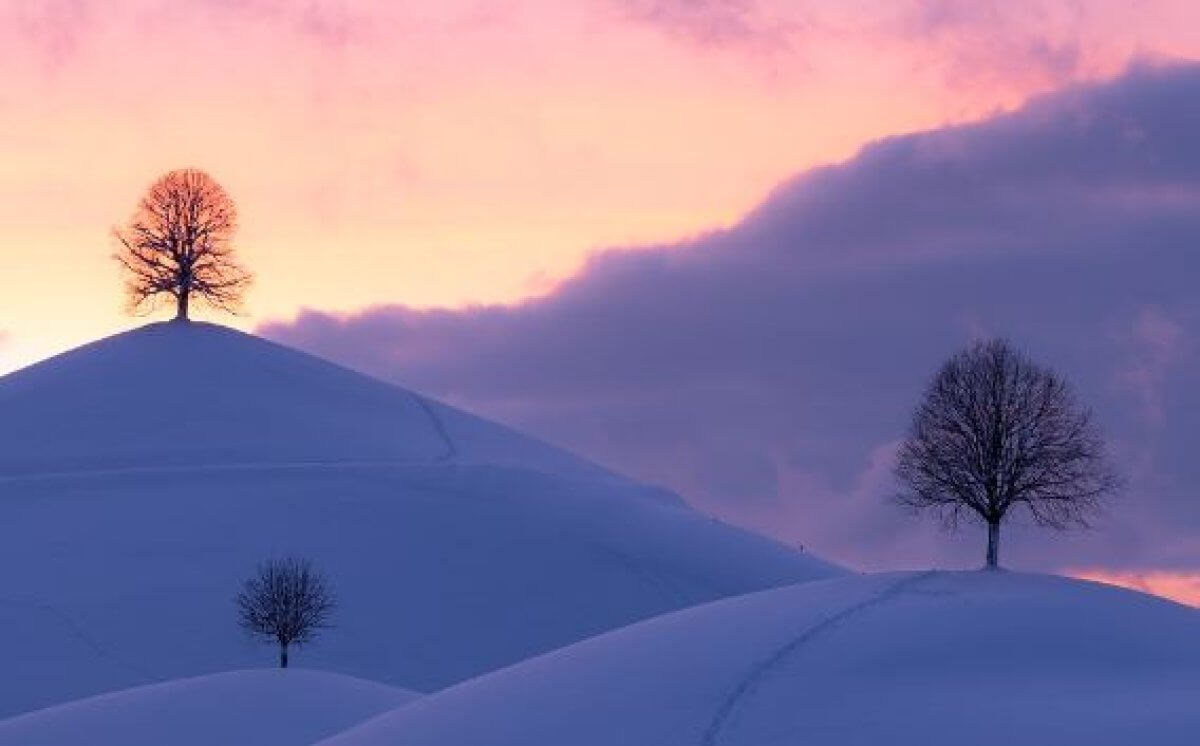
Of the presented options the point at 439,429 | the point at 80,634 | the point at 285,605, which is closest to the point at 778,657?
the point at 285,605

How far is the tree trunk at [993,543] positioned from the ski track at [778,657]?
4.37m

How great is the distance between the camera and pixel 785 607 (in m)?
50.4

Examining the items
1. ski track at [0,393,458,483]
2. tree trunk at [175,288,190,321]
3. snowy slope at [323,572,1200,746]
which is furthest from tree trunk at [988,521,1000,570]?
tree trunk at [175,288,190,321]

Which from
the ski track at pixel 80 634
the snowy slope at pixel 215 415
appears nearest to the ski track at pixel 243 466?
the snowy slope at pixel 215 415

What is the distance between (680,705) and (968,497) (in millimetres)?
16944

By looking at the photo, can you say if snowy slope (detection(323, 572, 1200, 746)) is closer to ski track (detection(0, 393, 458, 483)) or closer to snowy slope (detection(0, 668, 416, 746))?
snowy slope (detection(0, 668, 416, 746))

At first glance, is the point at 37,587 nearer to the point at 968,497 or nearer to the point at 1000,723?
the point at 968,497

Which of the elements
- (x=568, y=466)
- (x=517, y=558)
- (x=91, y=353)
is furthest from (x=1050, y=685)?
(x=91, y=353)

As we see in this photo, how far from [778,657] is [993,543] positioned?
13.5 meters

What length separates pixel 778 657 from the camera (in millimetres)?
45781

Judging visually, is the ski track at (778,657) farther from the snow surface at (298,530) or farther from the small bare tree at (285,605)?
the small bare tree at (285,605)

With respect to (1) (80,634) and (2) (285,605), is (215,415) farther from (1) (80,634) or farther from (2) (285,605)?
(2) (285,605)

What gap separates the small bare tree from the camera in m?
85.7

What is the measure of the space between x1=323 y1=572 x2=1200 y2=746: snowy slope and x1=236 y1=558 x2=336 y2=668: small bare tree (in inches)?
1409
